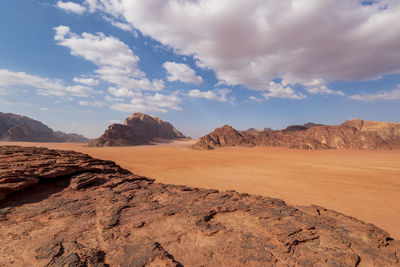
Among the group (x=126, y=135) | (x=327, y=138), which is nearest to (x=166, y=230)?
(x=327, y=138)

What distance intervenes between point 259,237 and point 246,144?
40.1 meters

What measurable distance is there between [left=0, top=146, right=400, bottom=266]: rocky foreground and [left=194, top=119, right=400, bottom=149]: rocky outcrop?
33.2 m

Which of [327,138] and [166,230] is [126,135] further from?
[327,138]

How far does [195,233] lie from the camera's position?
3170 mm

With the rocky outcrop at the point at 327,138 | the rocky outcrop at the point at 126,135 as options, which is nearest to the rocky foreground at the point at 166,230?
the rocky outcrop at the point at 327,138

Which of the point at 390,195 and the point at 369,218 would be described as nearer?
the point at 369,218

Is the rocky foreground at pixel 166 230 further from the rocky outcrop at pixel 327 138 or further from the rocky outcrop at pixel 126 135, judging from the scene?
the rocky outcrop at pixel 126 135

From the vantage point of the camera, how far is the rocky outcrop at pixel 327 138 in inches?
1505

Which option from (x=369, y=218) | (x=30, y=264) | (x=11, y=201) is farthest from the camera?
(x=369, y=218)

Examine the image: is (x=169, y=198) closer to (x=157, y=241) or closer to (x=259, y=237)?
(x=157, y=241)

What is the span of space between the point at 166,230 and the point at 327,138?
172 ft

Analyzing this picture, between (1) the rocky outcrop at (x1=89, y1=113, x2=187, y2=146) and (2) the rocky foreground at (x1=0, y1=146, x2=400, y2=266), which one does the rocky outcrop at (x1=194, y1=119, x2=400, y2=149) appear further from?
(2) the rocky foreground at (x1=0, y1=146, x2=400, y2=266)

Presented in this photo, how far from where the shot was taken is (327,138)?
143 ft

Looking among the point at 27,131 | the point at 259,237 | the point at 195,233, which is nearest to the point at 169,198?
the point at 195,233
